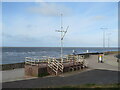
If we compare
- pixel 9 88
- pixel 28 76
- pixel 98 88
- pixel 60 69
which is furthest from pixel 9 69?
pixel 98 88

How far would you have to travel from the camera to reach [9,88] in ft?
43.9

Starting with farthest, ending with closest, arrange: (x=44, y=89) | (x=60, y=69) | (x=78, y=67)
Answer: (x=78, y=67), (x=60, y=69), (x=44, y=89)

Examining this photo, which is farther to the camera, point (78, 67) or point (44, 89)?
point (78, 67)

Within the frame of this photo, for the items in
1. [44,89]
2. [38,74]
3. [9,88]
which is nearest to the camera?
[44,89]

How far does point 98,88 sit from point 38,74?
868 centimetres

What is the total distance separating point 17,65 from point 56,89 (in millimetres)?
16585

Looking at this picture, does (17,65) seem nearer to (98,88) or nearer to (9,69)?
(9,69)

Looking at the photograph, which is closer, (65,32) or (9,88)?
(9,88)

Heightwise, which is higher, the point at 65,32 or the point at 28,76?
the point at 65,32

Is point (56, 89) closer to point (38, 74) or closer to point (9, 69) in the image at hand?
point (38, 74)

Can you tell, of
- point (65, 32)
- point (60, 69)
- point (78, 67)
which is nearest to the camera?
point (60, 69)

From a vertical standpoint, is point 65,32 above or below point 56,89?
above

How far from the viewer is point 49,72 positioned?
811 inches

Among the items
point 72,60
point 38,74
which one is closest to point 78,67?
point 72,60
